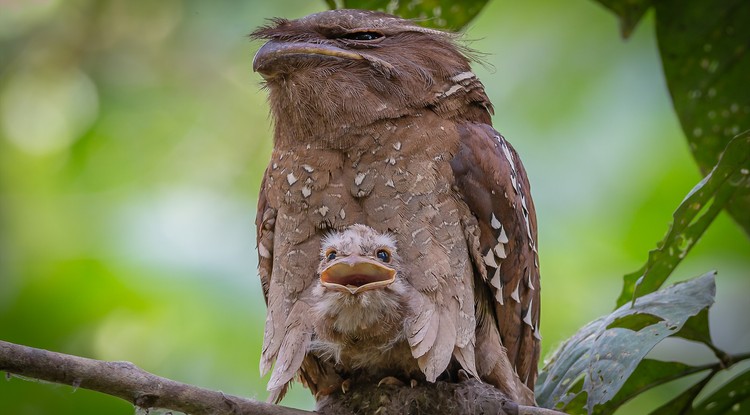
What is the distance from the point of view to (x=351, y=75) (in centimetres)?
389

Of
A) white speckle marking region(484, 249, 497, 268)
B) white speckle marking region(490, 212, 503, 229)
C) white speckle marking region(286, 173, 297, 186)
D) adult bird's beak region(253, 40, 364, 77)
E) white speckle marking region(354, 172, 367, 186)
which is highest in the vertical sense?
adult bird's beak region(253, 40, 364, 77)

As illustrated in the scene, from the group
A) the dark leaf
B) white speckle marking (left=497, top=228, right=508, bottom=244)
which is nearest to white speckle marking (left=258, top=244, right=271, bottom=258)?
white speckle marking (left=497, top=228, right=508, bottom=244)

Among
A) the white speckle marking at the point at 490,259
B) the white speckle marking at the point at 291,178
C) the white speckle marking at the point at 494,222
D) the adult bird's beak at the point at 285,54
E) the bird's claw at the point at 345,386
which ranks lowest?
the bird's claw at the point at 345,386

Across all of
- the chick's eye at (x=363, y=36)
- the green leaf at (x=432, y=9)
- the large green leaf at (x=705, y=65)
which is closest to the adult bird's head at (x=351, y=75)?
the chick's eye at (x=363, y=36)

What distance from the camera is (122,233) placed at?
702 centimetres

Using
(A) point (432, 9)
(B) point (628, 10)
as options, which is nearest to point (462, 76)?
(A) point (432, 9)

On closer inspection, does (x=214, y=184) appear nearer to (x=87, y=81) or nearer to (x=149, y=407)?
(x=87, y=81)

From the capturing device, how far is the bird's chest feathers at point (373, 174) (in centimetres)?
372

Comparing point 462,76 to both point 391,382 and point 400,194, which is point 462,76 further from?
point 391,382

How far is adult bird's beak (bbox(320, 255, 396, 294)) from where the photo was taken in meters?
3.34

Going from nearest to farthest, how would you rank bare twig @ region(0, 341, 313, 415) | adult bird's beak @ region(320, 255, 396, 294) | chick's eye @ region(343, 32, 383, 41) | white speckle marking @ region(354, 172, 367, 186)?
bare twig @ region(0, 341, 313, 415) → adult bird's beak @ region(320, 255, 396, 294) → white speckle marking @ region(354, 172, 367, 186) → chick's eye @ region(343, 32, 383, 41)

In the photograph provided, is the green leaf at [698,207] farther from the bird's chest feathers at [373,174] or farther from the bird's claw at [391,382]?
the bird's claw at [391,382]

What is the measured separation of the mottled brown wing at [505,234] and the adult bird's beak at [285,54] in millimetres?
601

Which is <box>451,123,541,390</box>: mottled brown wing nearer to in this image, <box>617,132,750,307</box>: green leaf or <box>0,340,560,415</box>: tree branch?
<box>0,340,560,415</box>: tree branch
